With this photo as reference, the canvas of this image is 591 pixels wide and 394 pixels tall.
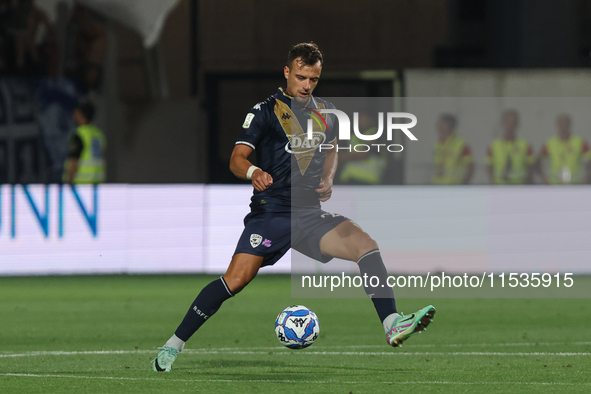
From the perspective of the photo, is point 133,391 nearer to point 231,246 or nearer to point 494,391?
point 494,391

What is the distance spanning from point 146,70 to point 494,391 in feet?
45.3

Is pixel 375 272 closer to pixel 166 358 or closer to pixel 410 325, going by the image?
pixel 410 325

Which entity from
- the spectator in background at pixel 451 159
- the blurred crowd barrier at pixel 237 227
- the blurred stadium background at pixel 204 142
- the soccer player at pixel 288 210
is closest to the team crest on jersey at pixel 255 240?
the soccer player at pixel 288 210

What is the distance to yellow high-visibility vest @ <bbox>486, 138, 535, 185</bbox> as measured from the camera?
1549 cm

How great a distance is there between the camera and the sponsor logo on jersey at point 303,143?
691cm

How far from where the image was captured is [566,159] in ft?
51.2

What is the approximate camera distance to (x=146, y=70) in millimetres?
19047

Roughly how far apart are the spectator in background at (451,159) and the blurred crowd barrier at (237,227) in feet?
2.64

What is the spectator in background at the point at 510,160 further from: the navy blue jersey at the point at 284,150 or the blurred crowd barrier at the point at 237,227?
the navy blue jersey at the point at 284,150

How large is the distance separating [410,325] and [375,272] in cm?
47

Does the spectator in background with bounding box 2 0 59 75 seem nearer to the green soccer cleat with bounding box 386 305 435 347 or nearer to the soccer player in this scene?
the soccer player

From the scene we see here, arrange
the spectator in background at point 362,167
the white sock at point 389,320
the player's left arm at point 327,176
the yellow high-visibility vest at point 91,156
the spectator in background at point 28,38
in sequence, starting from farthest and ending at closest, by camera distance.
Answer: 1. the spectator in background at point 28,38
2. the yellow high-visibility vest at point 91,156
3. the spectator in background at point 362,167
4. the player's left arm at point 327,176
5. the white sock at point 389,320

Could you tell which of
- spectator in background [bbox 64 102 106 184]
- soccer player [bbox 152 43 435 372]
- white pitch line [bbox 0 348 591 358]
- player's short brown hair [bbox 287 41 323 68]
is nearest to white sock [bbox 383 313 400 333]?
soccer player [bbox 152 43 435 372]

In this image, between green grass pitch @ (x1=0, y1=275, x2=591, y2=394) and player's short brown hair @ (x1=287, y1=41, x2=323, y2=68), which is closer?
green grass pitch @ (x1=0, y1=275, x2=591, y2=394)
